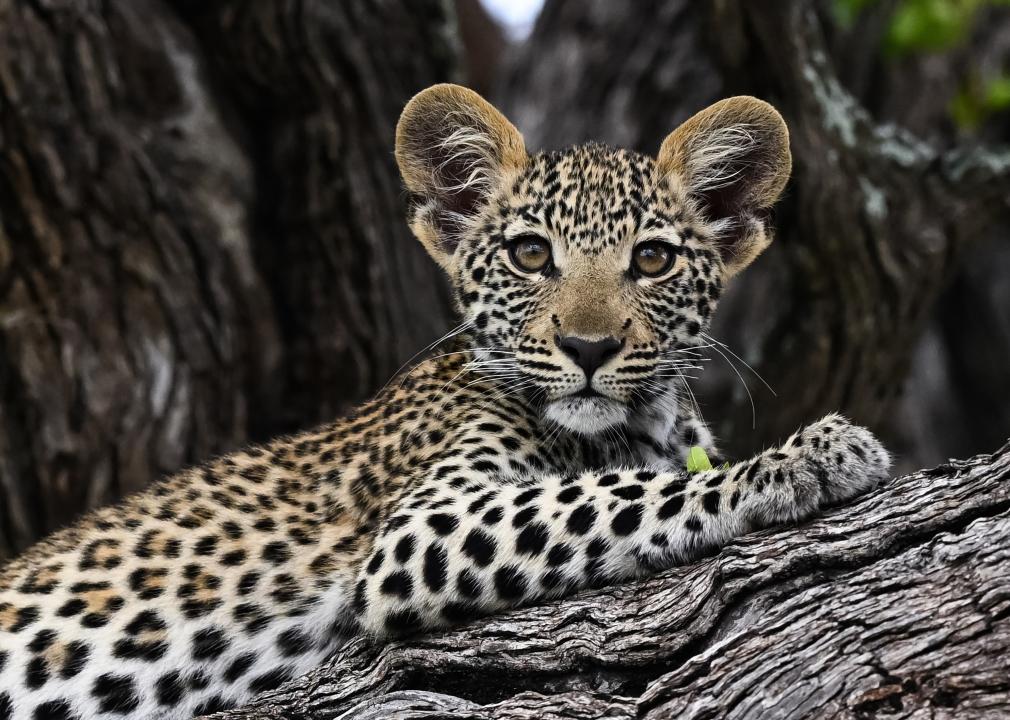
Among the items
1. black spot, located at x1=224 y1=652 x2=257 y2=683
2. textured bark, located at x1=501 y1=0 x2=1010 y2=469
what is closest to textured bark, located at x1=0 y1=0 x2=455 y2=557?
textured bark, located at x1=501 y1=0 x2=1010 y2=469

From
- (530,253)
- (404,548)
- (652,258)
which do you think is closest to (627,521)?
(404,548)

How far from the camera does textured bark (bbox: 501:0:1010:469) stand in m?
11.3

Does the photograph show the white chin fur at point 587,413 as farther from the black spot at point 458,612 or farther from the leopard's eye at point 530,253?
the black spot at point 458,612

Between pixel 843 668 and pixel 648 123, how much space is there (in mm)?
8330

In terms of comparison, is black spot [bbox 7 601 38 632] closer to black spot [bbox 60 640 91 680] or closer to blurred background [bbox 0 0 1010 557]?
black spot [bbox 60 640 91 680]

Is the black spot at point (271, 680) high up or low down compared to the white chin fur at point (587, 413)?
down

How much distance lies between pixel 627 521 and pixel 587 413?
95 cm

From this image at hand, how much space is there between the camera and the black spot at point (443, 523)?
22.0ft

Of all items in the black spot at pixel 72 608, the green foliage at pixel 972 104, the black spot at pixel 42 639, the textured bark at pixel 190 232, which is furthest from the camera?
the green foliage at pixel 972 104

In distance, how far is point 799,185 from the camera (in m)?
11.2

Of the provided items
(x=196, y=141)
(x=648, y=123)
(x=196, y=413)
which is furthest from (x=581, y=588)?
(x=648, y=123)

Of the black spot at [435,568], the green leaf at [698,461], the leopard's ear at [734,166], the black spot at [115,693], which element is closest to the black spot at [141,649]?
the black spot at [115,693]

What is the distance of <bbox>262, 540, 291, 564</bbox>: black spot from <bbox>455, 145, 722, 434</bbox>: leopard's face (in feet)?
4.95

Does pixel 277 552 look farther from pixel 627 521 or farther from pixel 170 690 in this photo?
pixel 627 521
